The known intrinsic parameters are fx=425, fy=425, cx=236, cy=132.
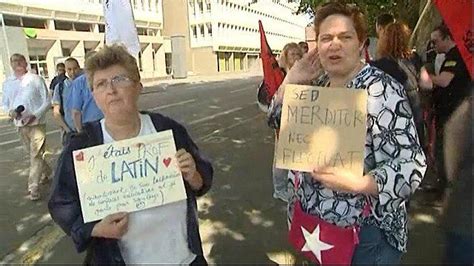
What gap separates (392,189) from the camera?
1547 millimetres

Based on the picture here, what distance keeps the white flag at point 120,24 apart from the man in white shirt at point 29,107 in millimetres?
1451

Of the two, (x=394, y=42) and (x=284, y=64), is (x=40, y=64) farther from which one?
(x=394, y=42)

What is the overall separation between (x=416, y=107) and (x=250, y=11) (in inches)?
2215

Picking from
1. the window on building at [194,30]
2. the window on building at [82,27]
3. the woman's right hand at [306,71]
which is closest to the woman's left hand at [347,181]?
the woman's right hand at [306,71]

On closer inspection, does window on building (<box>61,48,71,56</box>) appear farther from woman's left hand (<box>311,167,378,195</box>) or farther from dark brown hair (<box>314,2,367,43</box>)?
woman's left hand (<box>311,167,378,195</box>)

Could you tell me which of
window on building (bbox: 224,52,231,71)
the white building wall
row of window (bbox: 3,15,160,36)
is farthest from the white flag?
window on building (bbox: 224,52,231,71)

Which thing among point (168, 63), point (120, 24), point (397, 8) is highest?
point (397, 8)

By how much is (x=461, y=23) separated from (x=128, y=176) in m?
1.74

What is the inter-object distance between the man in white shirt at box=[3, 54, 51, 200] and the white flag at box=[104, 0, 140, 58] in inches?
57.1

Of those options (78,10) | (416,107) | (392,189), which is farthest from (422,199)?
(78,10)

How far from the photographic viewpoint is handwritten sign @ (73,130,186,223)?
1.65 metres

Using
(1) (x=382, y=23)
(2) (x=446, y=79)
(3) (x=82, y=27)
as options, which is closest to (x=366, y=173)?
(2) (x=446, y=79)

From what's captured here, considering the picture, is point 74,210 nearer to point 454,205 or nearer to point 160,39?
point 454,205

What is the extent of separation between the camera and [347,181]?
1.54m
